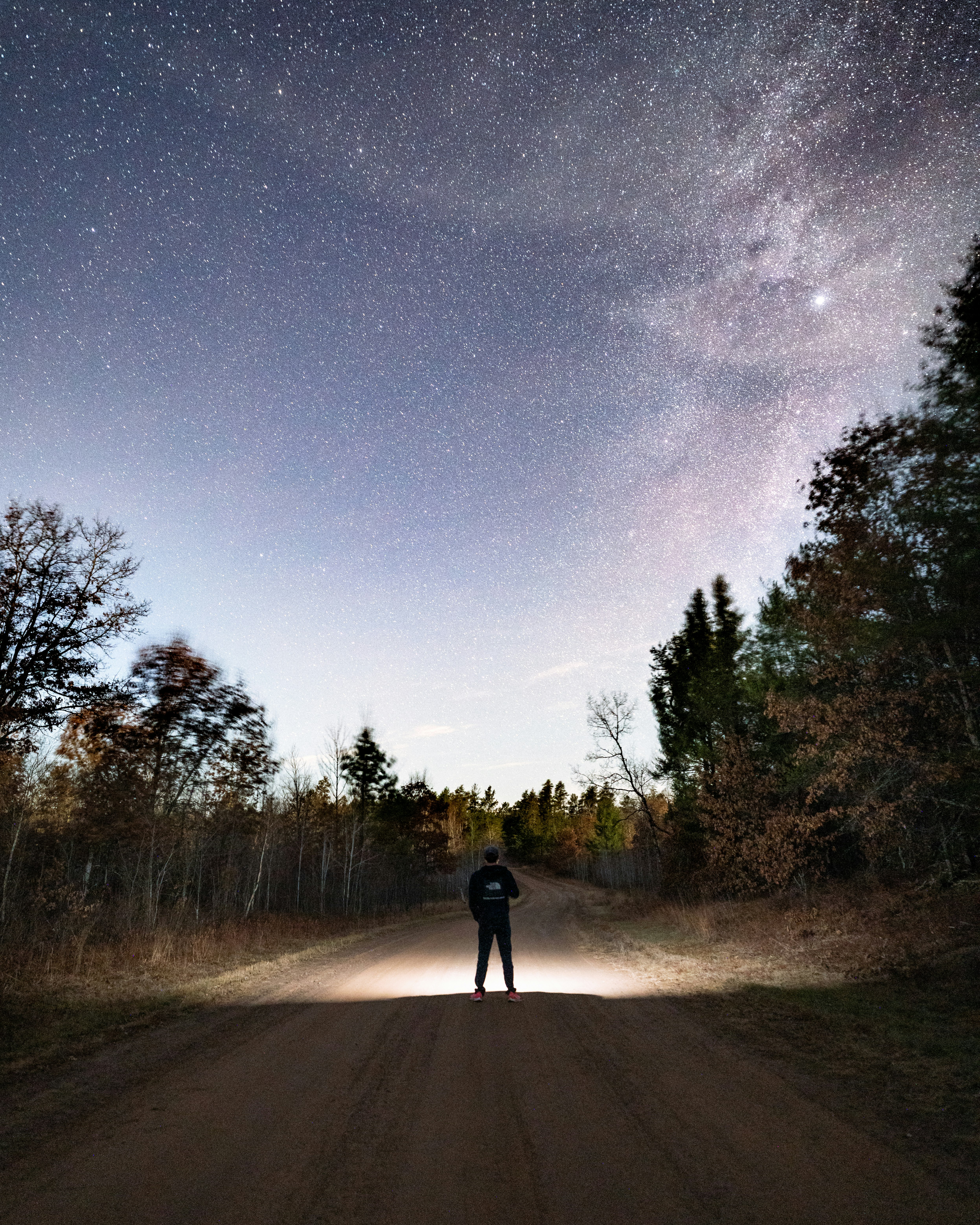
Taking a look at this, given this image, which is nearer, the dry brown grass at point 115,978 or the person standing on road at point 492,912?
the dry brown grass at point 115,978

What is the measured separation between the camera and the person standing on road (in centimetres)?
848

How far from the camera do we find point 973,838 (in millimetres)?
12859

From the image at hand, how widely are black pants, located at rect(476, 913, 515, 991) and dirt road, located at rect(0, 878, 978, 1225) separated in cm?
122

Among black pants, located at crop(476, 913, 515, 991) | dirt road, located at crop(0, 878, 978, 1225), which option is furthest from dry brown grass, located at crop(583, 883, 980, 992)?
dirt road, located at crop(0, 878, 978, 1225)

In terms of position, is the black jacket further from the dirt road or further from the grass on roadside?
the grass on roadside

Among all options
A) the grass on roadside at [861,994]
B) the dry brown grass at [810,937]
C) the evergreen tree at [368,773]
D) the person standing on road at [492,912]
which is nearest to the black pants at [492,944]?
the person standing on road at [492,912]

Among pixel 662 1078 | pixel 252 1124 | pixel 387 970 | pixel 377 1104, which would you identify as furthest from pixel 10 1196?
pixel 387 970

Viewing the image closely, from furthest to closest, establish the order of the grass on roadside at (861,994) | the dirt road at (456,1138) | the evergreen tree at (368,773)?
the evergreen tree at (368,773)
the grass on roadside at (861,994)
the dirt road at (456,1138)

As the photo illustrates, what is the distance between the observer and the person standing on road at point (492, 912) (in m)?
8.48

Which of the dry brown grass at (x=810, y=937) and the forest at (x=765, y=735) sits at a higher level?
the forest at (x=765, y=735)

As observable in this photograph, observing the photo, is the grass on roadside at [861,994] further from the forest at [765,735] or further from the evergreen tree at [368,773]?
the evergreen tree at [368,773]

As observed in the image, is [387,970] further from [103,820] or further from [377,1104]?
[103,820]

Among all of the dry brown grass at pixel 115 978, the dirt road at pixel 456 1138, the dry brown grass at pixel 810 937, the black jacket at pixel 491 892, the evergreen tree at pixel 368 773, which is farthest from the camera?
the evergreen tree at pixel 368 773

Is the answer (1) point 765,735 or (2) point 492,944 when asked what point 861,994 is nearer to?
(2) point 492,944
